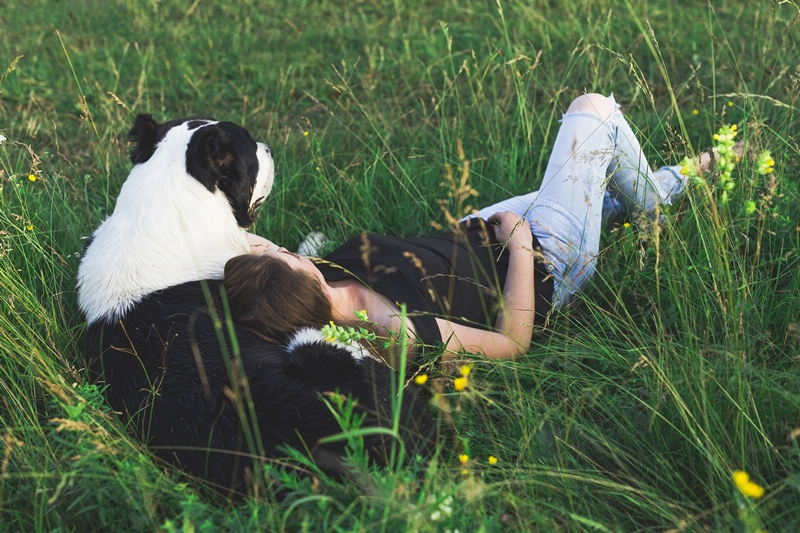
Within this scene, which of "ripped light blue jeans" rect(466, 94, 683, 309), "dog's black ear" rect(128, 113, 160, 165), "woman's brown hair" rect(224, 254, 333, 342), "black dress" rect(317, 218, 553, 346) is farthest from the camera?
"ripped light blue jeans" rect(466, 94, 683, 309)

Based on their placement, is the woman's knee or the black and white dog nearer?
the black and white dog

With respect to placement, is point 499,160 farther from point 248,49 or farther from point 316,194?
point 248,49


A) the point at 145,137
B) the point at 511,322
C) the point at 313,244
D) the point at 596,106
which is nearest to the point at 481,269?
the point at 511,322

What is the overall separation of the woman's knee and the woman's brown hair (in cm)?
148

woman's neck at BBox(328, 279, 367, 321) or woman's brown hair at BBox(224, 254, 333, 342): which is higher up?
woman's brown hair at BBox(224, 254, 333, 342)

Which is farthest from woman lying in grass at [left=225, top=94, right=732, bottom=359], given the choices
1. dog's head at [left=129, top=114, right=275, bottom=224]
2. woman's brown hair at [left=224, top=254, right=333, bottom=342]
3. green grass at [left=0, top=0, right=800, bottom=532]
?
dog's head at [left=129, top=114, right=275, bottom=224]

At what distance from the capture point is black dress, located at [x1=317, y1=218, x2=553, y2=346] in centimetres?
243

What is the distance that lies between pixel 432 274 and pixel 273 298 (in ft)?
2.24

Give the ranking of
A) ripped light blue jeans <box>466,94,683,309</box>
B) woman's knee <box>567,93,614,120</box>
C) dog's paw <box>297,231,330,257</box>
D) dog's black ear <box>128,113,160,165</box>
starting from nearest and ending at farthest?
1. dog's black ear <box>128,113,160,165</box>
2. ripped light blue jeans <box>466,94,683,309</box>
3. woman's knee <box>567,93,614,120</box>
4. dog's paw <box>297,231,330,257</box>

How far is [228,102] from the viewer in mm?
4570

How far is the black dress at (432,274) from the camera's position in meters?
2.43

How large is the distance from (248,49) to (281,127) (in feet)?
3.85

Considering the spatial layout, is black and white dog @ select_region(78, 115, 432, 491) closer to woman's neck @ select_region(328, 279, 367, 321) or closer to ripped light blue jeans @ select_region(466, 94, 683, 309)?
woman's neck @ select_region(328, 279, 367, 321)

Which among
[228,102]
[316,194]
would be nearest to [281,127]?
[228,102]
